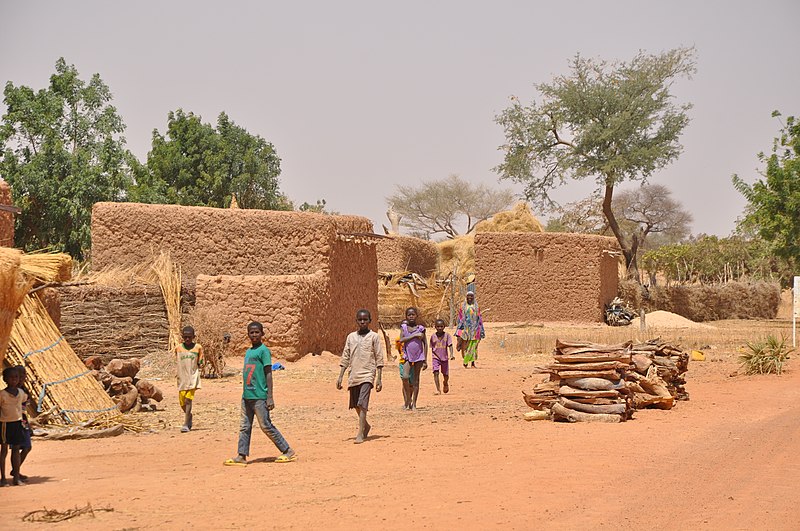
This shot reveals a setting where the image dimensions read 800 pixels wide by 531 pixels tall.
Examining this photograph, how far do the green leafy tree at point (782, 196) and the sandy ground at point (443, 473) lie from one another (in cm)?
1789

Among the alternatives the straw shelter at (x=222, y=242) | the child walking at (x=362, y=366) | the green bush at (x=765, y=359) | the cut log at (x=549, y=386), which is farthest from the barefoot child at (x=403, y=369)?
the green bush at (x=765, y=359)

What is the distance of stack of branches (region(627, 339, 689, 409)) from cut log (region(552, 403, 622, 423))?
64cm

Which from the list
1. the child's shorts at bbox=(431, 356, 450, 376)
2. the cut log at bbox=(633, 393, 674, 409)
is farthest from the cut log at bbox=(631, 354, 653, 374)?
the child's shorts at bbox=(431, 356, 450, 376)

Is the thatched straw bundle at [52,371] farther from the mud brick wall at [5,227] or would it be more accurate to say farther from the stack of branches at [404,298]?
Answer: the stack of branches at [404,298]

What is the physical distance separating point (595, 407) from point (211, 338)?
24.7ft

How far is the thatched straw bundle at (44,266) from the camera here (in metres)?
10.5

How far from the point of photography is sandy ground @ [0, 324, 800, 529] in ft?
22.1

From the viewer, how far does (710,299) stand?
36062 mm

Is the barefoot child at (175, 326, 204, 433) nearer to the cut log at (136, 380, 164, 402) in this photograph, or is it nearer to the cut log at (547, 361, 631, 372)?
the cut log at (136, 380, 164, 402)

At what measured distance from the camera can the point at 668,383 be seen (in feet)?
43.9

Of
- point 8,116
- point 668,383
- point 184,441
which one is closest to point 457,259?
point 8,116

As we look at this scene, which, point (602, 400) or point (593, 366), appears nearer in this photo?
point (602, 400)

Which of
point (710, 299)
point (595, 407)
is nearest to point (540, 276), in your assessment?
point (710, 299)

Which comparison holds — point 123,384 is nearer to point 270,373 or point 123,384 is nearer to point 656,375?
point 270,373
